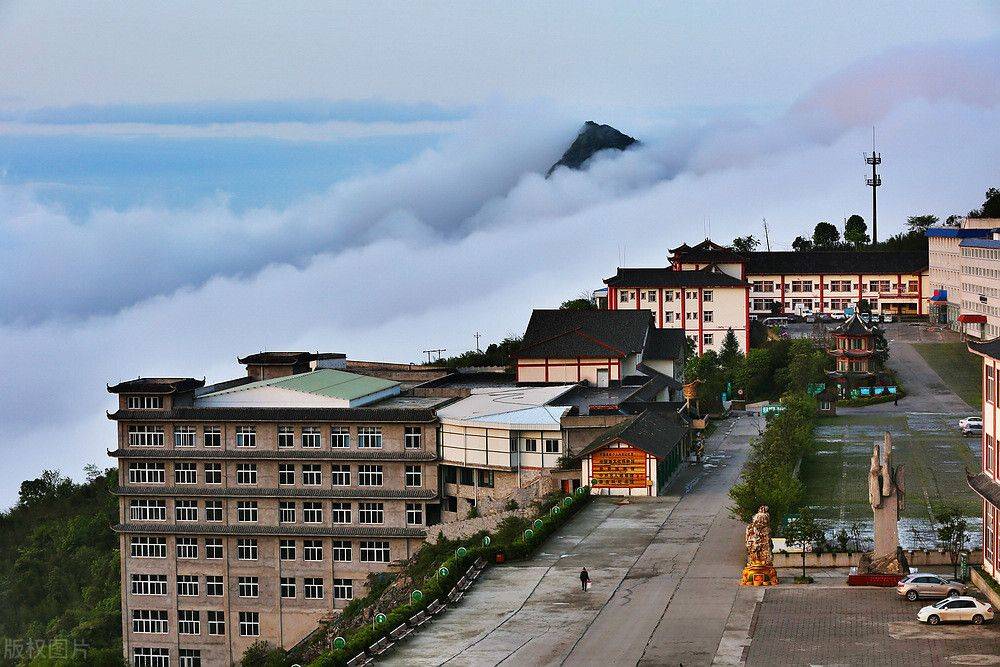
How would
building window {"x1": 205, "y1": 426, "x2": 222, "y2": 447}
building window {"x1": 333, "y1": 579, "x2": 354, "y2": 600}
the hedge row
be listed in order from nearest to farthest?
the hedge row, building window {"x1": 333, "y1": 579, "x2": 354, "y2": 600}, building window {"x1": 205, "y1": 426, "x2": 222, "y2": 447}

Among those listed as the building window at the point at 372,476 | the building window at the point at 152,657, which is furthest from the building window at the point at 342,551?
the building window at the point at 152,657

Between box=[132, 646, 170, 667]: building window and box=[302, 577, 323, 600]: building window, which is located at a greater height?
box=[302, 577, 323, 600]: building window

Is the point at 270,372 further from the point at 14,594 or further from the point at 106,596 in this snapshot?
the point at 14,594

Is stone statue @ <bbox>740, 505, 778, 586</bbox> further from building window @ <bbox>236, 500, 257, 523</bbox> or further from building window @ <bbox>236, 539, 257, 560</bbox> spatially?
building window @ <bbox>236, 539, 257, 560</bbox>

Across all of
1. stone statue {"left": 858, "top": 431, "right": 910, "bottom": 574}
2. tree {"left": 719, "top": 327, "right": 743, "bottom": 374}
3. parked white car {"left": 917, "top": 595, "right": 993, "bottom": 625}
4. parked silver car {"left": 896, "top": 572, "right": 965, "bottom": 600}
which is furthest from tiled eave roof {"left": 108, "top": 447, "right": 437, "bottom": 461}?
tree {"left": 719, "top": 327, "right": 743, "bottom": 374}

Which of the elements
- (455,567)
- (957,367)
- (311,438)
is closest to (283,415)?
(311,438)

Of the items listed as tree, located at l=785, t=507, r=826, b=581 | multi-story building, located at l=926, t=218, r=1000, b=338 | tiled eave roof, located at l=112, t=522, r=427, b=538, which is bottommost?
tiled eave roof, located at l=112, t=522, r=427, b=538

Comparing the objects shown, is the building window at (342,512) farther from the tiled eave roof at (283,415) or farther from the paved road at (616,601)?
the paved road at (616,601)

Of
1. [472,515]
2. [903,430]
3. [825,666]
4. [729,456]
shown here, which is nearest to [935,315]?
[903,430]

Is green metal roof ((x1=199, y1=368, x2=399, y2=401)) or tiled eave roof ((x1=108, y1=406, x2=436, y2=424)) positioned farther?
green metal roof ((x1=199, y1=368, x2=399, y2=401))
